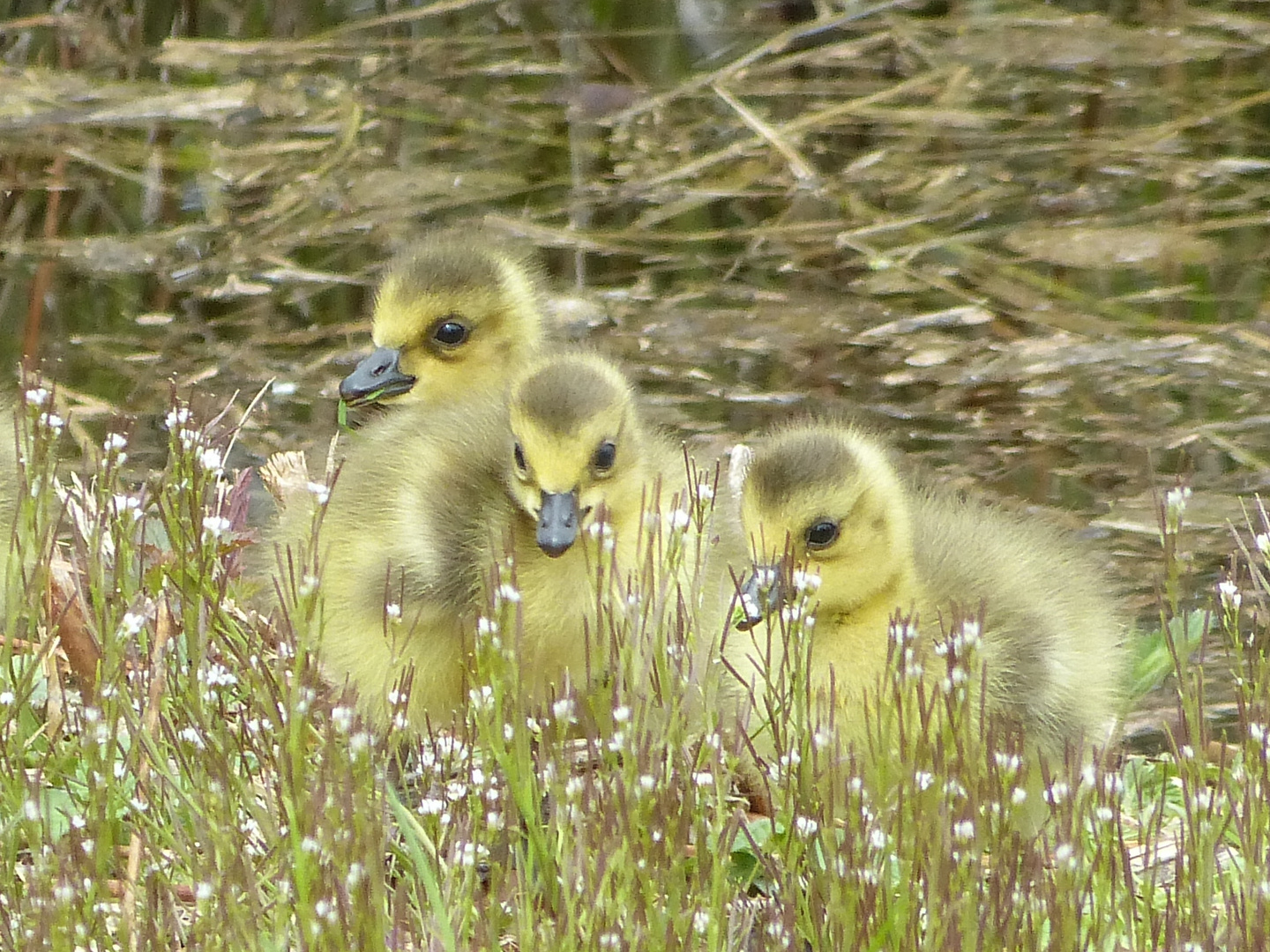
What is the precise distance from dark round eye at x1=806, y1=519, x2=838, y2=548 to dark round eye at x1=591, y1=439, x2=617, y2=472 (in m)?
0.30

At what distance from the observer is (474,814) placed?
2.09 metres

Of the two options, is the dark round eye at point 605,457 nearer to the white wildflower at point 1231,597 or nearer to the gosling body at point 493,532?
the gosling body at point 493,532

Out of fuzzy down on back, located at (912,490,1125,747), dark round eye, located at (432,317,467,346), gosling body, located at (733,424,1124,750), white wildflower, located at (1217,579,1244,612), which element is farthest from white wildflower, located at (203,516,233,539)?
dark round eye, located at (432,317,467,346)

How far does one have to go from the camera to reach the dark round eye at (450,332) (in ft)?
11.3

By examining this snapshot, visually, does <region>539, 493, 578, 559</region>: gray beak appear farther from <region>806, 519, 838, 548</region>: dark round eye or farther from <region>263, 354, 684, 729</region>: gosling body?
<region>806, 519, 838, 548</region>: dark round eye

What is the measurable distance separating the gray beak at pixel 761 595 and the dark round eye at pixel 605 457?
322 mm

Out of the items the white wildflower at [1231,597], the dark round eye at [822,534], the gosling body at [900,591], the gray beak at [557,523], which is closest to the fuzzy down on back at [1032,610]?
the gosling body at [900,591]

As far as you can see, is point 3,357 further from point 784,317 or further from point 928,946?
point 928,946

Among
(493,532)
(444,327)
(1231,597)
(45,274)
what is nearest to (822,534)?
(493,532)

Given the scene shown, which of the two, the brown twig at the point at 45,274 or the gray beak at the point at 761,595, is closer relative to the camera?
the gray beak at the point at 761,595

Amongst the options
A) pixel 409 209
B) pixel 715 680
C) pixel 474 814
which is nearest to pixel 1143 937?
pixel 715 680

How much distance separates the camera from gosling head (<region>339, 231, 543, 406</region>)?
3.42 metres

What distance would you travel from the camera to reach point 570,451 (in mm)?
2680

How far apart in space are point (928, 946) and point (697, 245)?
3.27 metres
